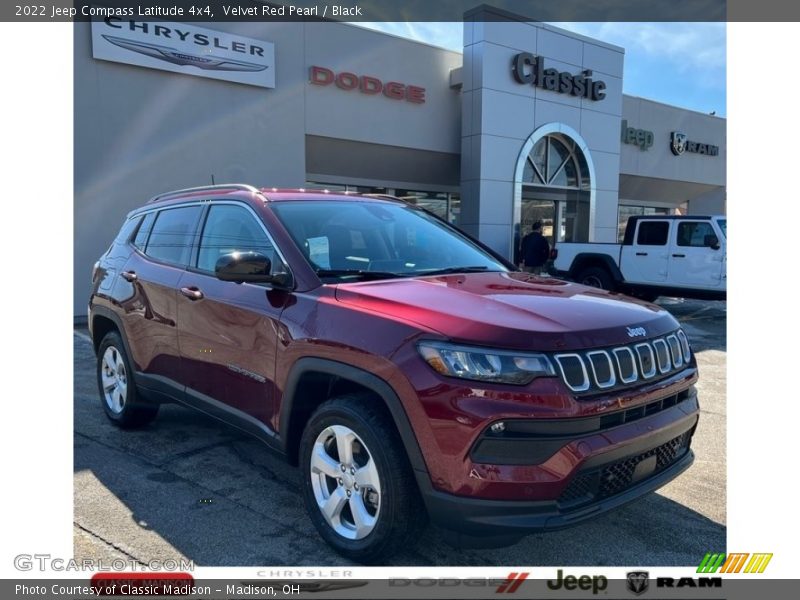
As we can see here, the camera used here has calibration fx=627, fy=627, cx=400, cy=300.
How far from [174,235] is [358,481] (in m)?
2.62

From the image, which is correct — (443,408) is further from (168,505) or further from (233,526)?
(168,505)

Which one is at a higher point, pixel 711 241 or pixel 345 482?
pixel 711 241

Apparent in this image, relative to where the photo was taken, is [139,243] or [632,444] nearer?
[632,444]

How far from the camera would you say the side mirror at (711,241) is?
11.8 m

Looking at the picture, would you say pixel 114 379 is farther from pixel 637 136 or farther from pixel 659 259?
pixel 637 136

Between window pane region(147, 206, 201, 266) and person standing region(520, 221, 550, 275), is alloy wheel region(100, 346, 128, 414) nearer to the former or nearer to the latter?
window pane region(147, 206, 201, 266)

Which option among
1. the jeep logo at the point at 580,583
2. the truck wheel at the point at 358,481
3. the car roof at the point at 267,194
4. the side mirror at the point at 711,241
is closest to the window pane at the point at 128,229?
the car roof at the point at 267,194

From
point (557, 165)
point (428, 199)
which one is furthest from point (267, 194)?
point (557, 165)

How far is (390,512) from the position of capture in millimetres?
2795

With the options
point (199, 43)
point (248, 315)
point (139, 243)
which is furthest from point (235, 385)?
point (199, 43)

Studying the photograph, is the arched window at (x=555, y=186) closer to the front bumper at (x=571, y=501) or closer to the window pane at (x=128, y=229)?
the window pane at (x=128, y=229)

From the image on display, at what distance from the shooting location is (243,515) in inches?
142

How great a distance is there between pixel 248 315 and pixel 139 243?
2.02 meters
